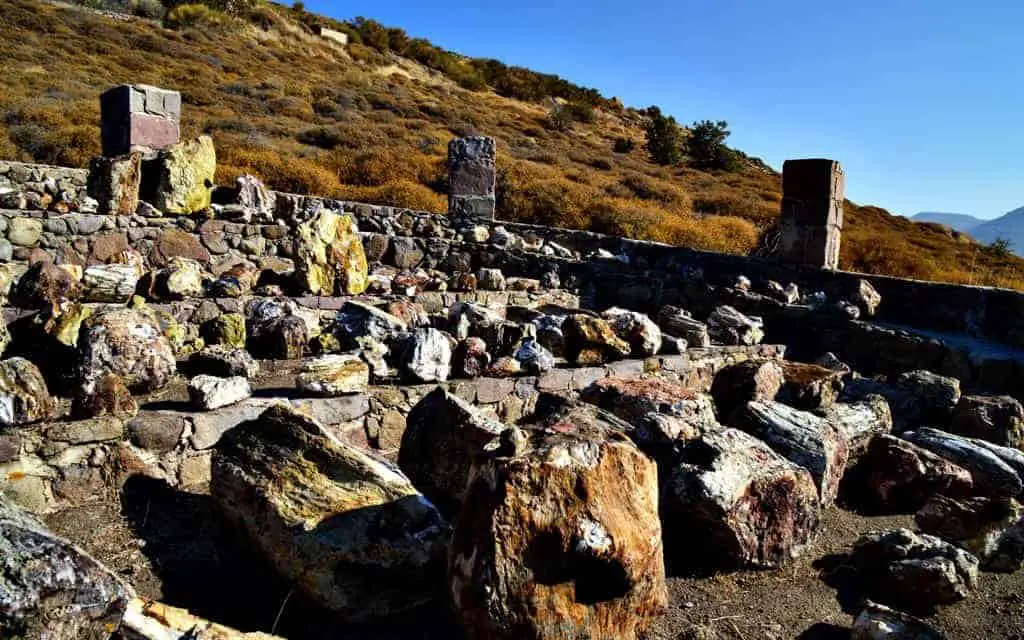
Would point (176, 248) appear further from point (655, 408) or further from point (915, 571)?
point (915, 571)

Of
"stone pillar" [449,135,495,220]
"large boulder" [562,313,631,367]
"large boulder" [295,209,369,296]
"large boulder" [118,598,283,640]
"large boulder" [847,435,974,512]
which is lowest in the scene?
"large boulder" [118,598,283,640]

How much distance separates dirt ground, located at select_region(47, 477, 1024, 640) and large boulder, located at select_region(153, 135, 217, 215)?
689 cm

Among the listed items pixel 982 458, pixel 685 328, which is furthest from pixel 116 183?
pixel 982 458

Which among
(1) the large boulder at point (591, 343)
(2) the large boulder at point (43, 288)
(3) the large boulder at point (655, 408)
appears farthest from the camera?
(2) the large boulder at point (43, 288)

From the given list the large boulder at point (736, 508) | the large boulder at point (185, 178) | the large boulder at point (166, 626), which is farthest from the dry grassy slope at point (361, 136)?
the large boulder at point (166, 626)

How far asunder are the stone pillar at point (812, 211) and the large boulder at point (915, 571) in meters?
5.46

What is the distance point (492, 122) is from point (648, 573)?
2940cm

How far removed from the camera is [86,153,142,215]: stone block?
8406 mm

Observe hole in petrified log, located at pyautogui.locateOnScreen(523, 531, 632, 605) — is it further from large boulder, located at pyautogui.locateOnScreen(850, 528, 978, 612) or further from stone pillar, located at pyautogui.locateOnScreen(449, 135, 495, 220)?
stone pillar, located at pyautogui.locateOnScreen(449, 135, 495, 220)

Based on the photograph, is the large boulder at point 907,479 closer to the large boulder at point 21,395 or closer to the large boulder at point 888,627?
the large boulder at point 888,627

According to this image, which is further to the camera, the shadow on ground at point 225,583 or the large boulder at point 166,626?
the shadow on ground at point 225,583

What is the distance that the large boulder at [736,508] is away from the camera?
2.95m

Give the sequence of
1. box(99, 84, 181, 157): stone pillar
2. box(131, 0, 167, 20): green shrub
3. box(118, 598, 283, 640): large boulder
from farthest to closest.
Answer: box(131, 0, 167, 20): green shrub
box(99, 84, 181, 157): stone pillar
box(118, 598, 283, 640): large boulder

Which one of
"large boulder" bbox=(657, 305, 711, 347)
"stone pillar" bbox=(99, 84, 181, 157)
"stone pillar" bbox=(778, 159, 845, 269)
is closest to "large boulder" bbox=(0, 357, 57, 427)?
"large boulder" bbox=(657, 305, 711, 347)
